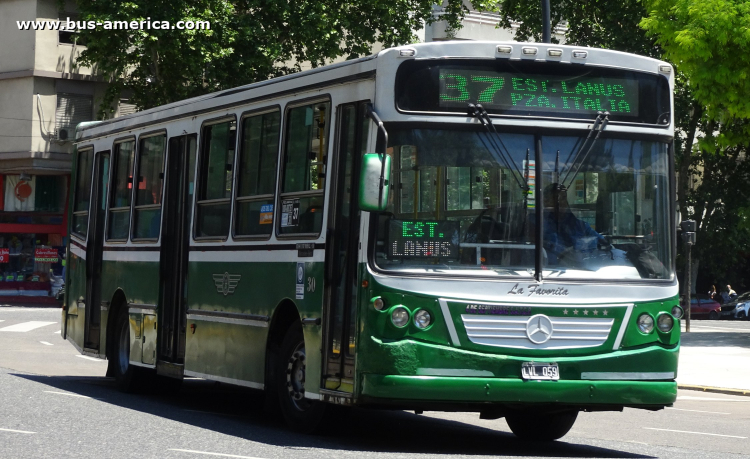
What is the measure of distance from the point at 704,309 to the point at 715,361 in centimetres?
2776

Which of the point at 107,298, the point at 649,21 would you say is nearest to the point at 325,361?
the point at 107,298

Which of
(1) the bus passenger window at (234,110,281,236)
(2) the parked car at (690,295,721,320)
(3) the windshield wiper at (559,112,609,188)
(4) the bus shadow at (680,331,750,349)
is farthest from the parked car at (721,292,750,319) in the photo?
(3) the windshield wiper at (559,112,609,188)

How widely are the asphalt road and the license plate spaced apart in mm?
691

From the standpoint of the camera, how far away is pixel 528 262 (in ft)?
31.6

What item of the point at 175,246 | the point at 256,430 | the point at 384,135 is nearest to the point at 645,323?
the point at 384,135

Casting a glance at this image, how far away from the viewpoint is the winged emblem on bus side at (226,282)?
467 inches

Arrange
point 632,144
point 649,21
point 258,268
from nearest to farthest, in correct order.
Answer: point 632,144
point 258,268
point 649,21

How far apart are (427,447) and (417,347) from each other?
122 cm

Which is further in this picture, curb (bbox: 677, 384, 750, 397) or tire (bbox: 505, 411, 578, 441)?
curb (bbox: 677, 384, 750, 397)

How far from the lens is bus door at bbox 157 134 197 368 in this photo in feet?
43.2

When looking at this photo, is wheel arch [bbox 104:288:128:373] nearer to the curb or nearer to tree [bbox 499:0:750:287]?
the curb

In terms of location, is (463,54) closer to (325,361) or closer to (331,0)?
(325,361)

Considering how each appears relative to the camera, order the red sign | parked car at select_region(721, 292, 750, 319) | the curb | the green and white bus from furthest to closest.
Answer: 1. parked car at select_region(721, 292, 750, 319)
2. the red sign
3. the curb
4. the green and white bus

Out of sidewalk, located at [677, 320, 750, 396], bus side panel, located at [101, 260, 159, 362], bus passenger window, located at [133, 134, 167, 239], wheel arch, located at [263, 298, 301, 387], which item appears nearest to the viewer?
wheel arch, located at [263, 298, 301, 387]
